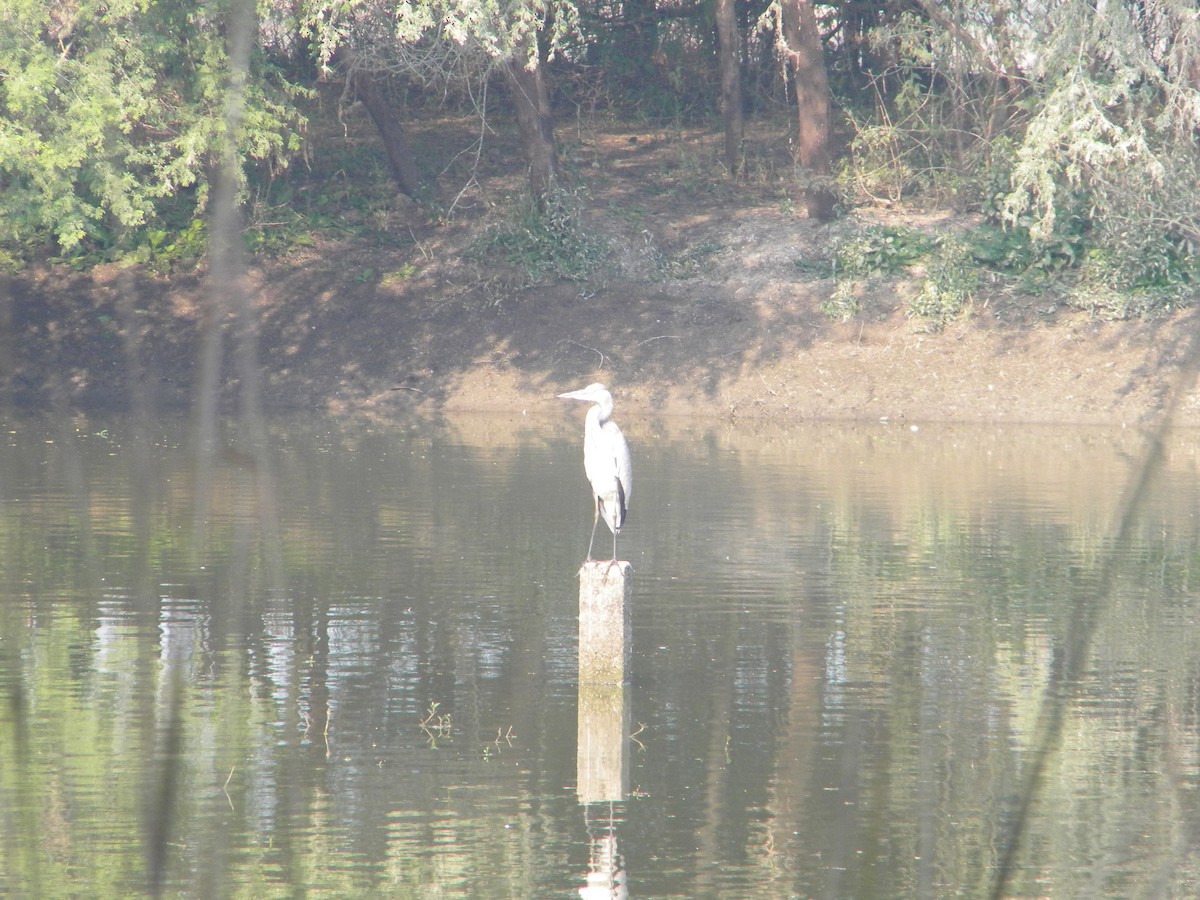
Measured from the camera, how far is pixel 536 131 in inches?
1033

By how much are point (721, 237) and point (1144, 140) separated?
7245 mm

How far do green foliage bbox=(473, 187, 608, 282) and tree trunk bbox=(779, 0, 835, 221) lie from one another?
3731mm

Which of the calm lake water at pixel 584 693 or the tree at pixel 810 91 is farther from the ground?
the tree at pixel 810 91

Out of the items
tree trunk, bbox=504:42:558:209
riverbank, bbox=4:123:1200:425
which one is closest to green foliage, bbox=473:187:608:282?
riverbank, bbox=4:123:1200:425

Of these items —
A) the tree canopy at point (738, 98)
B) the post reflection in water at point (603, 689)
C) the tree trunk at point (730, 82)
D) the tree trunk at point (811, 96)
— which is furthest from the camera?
the tree trunk at point (730, 82)

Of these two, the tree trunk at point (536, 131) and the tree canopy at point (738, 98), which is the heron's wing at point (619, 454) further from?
the tree trunk at point (536, 131)

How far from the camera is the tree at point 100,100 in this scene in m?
19.3

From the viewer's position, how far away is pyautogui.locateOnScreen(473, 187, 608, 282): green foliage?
2581cm

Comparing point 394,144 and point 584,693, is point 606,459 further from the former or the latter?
point 394,144

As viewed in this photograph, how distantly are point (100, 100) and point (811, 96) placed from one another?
Result: 12.1 m

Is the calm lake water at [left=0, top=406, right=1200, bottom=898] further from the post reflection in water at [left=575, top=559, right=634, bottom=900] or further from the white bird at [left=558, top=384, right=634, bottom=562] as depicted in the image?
the white bird at [left=558, top=384, right=634, bottom=562]

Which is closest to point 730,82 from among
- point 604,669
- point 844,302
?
point 844,302

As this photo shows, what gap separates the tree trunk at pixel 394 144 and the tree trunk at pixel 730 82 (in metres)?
5.63

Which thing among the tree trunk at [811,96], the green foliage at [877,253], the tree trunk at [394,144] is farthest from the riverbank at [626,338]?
the tree trunk at [394,144]
